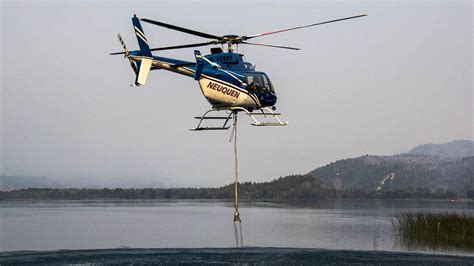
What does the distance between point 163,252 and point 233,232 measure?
742 inches

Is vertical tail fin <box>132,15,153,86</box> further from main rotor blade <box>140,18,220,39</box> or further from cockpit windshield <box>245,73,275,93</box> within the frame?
cockpit windshield <box>245,73,275,93</box>

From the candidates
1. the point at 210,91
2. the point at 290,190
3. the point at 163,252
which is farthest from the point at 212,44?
the point at 290,190

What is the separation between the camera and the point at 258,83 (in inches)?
1378

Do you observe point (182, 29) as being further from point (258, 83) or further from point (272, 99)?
point (272, 99)

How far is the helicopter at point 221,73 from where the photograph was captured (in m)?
33.5

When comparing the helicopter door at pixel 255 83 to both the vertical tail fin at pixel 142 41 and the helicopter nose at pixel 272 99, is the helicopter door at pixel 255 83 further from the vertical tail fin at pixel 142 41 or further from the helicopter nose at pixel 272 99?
the vertical tail fin at pixel 142 41

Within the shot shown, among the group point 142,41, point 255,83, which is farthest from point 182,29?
point 255,83

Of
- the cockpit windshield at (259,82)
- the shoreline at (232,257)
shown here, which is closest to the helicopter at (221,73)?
the cockpit windshield at (259,82)

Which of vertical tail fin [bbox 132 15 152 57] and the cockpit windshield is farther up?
vertical tail fin [bbox 132 15 152 57]

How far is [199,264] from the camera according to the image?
30.2 m

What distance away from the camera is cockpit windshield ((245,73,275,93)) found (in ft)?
114

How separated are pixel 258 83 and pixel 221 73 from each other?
2074 millimetres

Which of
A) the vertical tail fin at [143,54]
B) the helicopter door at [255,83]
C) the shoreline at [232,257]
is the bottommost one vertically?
the shoreline at [232,257]

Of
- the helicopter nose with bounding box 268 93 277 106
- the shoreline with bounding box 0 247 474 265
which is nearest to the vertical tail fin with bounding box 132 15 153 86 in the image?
the helicopter nose with bounding box 268 93 277 106
